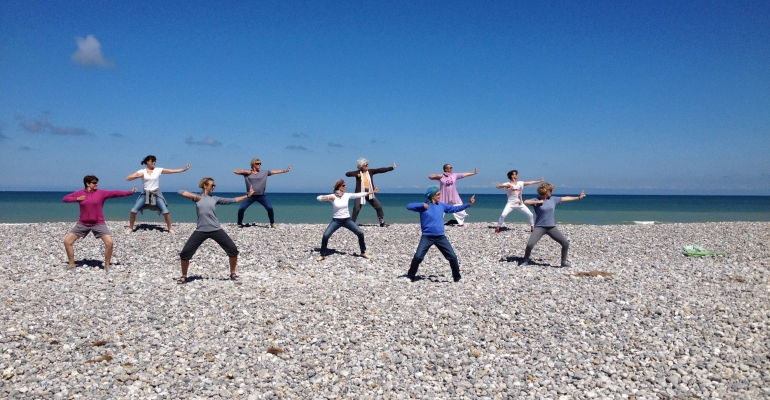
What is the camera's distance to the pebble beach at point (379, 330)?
5.61m

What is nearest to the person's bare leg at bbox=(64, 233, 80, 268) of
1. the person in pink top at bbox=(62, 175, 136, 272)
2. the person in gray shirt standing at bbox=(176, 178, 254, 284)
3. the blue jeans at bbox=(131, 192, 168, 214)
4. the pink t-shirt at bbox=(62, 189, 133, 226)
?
the person in pink top at bbox=(62, 175, 136, 272)

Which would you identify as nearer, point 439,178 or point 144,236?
point 144,236

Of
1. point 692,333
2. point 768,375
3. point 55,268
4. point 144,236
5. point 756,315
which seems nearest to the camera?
point 768,375

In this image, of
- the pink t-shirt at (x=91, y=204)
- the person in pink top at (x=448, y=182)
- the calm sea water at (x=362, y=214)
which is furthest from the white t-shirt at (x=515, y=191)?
the pink t-shirt at (x=91, y=204)

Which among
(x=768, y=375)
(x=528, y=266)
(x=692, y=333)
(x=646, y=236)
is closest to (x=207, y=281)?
(x=528, y=266)

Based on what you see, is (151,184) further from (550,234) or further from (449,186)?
(550,234)

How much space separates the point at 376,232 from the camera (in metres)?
16.8

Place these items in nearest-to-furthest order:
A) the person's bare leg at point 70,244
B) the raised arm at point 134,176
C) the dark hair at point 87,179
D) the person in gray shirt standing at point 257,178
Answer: the dark hair at point 87,179 → the person's bare leg at point 70,244 → the raised arm at point 134,176 → the person in gray shirt standing at point 257,178

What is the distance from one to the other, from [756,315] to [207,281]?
9.91 meters

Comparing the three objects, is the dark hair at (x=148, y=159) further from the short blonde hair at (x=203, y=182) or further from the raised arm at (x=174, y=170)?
the short blonde hair at (x=203, y=182)

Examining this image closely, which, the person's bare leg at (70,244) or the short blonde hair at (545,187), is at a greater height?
the short blonde hair at (545,187)

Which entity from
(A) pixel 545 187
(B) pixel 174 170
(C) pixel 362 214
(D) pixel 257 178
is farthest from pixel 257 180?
(C) pixel 362 214

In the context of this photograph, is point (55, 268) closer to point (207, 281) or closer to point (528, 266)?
point (207, 281)

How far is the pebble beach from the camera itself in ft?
18.4
